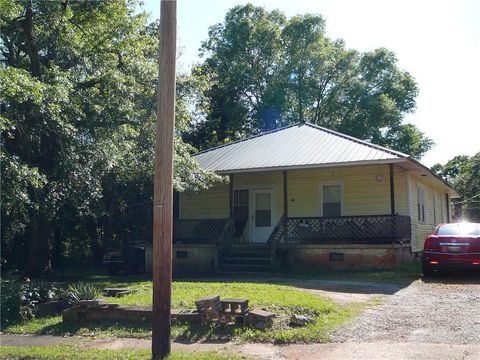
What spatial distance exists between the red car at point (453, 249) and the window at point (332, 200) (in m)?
5.39

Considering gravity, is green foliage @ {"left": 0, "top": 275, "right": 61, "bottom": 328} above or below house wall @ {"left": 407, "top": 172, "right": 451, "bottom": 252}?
below

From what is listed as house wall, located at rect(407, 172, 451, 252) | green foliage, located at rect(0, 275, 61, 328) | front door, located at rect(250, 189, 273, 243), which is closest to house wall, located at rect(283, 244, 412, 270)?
house wall, located at rect(407, 172, 451, 252)

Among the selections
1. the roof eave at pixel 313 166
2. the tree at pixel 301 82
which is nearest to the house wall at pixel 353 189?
the roof eave at pixel 313 166

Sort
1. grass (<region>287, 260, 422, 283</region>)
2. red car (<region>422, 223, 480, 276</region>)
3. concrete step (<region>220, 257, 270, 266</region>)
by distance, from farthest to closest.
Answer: concrete step (<region>220, 257, 270, 266</region>), grass (<region>287, 260, 422, 283</region>), red car (<region>422, 223, 480, 276</region>)

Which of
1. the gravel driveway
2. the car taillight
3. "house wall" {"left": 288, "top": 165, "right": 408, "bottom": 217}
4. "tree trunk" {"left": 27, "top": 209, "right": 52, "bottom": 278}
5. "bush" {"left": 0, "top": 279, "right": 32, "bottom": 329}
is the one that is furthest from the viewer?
"house wall" {"left": 288, "top": 165, "right": 408, "bottom": 217}

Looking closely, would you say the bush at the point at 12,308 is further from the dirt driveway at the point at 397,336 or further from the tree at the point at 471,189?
the tree at the point at 471,189

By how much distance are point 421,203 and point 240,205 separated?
765 cm

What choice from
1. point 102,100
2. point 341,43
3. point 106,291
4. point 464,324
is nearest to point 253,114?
point 341,43

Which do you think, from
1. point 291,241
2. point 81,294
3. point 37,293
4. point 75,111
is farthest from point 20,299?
point 291,241

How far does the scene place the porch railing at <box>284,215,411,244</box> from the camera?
16484 mm

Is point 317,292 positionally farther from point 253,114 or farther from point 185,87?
point 253,114

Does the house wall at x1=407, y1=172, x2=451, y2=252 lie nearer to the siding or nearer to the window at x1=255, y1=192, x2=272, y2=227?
the window at x1=255, y1=192, x2=272, y2=227

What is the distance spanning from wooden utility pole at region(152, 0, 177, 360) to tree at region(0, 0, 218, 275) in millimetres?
4289

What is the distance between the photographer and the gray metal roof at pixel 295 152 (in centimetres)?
1728
